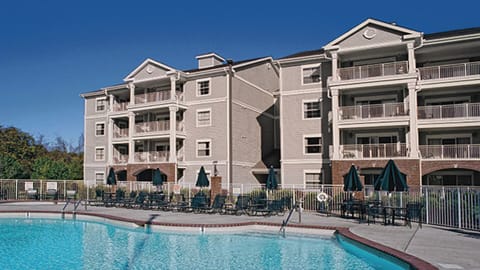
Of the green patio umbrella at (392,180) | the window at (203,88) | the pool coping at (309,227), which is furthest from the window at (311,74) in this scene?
the pool coping at (309,227)

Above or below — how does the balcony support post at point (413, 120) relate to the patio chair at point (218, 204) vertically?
above

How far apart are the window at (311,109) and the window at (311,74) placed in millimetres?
1528

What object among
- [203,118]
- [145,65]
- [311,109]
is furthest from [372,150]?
[145,65]

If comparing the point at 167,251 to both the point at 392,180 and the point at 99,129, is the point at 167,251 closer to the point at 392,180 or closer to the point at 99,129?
the point at 392,180

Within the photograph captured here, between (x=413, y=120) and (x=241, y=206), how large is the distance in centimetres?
1141

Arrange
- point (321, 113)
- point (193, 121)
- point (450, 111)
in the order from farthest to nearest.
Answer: point (193, 121) → point (321, 113) → point (450, 111)

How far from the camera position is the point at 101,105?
122ft

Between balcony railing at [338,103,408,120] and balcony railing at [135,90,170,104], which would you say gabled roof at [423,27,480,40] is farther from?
balcony railing at [135,90,170,104]

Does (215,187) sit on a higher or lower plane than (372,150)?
lower

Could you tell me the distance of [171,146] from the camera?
2966 cm

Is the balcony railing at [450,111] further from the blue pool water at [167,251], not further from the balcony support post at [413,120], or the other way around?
the blue pool water at [167,251]

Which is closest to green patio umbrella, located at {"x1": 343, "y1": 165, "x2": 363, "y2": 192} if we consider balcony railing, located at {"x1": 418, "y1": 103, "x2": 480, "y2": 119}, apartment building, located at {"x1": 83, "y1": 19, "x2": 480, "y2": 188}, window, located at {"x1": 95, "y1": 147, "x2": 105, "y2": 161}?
apartment building, located at {"x1": 83, "y1": 19, "x2": 480, "y2": 188}

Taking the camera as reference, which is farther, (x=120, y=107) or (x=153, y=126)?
(x=120, y=107)

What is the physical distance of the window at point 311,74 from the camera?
90.3 feet
